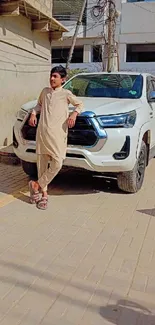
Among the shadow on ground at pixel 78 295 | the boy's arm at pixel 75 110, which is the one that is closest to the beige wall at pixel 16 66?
the boy's arm at pixel 75 110

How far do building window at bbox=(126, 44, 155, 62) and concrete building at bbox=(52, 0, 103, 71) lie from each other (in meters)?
2.04

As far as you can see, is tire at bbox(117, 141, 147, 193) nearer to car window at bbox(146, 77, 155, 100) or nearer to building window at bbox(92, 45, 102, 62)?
car window at bbox(146, 77, 155, 100)

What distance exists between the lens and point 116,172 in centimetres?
521

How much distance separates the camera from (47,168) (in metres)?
4.82

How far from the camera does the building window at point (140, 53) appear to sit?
22.6 meters

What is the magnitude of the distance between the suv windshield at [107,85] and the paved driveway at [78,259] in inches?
69.1

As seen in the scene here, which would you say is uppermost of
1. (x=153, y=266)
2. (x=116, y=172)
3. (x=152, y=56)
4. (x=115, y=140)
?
(x=152, y=56)

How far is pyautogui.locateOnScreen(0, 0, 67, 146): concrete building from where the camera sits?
805cm

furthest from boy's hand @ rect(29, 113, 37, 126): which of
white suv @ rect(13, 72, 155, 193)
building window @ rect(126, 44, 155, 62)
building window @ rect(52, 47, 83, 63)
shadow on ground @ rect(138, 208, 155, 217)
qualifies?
building window @ rect(52, 47, 83, 63)

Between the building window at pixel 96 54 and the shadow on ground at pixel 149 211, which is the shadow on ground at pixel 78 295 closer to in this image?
the shadow on ground at pixel 149 211

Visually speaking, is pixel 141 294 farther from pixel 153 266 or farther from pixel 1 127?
pixel 1 127

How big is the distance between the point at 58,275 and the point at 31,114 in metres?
2.44

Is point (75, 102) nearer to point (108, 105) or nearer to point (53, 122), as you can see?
point (53, 122)

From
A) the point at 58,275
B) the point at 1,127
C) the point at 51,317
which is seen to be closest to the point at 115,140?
the point at 58,275
